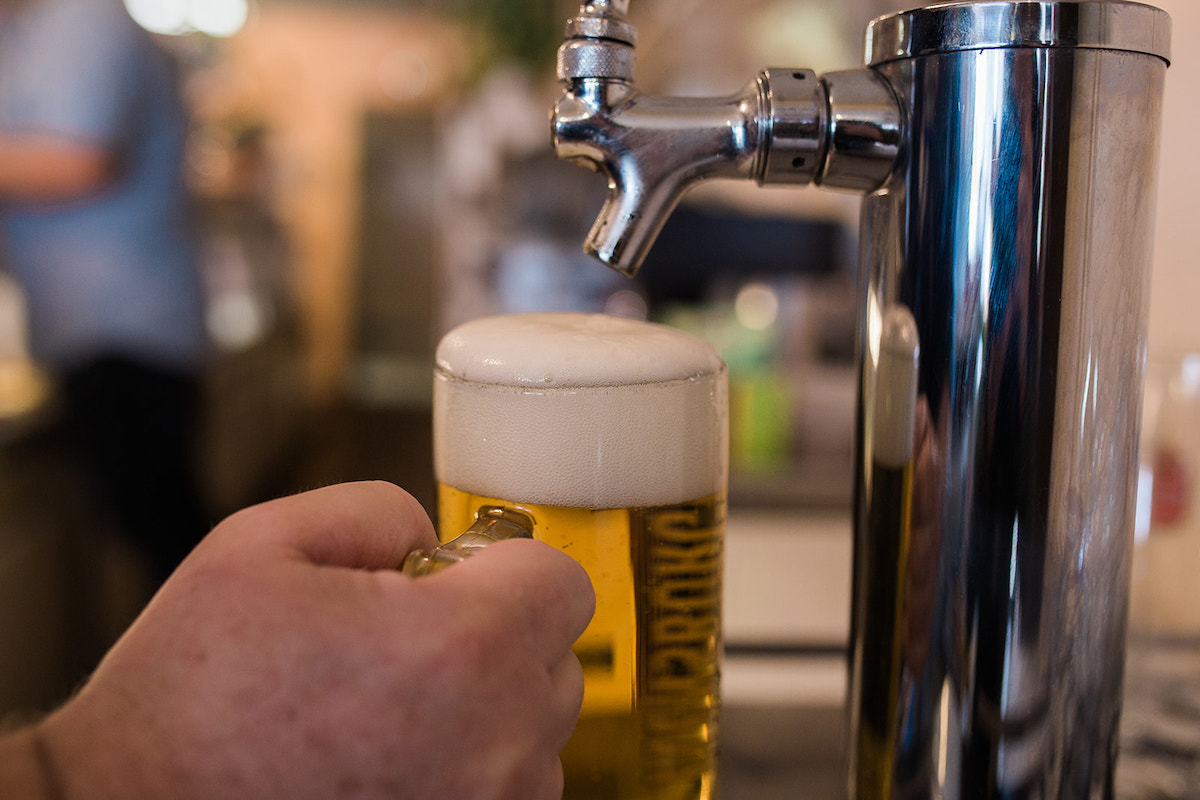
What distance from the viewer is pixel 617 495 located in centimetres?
40

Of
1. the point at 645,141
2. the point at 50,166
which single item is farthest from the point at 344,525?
the point at 50,166

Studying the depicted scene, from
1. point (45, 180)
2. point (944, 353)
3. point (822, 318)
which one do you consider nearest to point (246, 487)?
point (45, 180)

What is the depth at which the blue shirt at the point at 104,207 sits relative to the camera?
1632 mm

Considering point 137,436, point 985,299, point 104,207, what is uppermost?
point 104,207

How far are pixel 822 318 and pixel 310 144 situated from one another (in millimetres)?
5123

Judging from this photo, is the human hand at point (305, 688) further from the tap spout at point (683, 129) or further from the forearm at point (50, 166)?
the forearm at point (50, 166)

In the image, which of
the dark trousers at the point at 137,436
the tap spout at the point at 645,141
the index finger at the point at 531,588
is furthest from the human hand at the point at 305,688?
the dark trousers at the point at 137,436

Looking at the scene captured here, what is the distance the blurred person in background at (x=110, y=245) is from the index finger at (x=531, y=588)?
1.60 meters

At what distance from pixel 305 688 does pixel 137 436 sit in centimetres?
180

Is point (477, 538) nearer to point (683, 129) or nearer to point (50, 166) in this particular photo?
point (683, 129)

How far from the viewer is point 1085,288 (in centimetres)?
37

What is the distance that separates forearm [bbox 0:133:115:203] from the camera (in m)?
1.64

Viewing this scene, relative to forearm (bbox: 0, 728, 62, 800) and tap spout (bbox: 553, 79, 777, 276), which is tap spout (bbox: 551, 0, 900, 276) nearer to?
tap spout (bbox: 553, 79, 777, 276)

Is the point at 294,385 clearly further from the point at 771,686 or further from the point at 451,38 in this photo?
the point at 771,686
